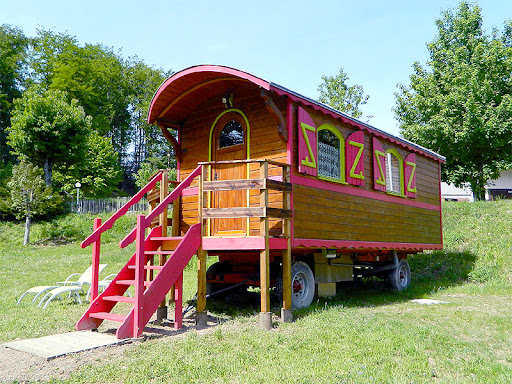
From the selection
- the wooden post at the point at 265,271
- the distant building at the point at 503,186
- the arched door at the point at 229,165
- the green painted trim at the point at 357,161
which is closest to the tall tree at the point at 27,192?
the arched door at the point at 229,165

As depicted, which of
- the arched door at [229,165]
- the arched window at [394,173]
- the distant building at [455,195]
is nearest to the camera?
the arched door at [229,165]

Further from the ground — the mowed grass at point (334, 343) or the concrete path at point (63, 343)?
the concrete path at point (63, 343)

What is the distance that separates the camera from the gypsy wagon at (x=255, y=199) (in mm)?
6684

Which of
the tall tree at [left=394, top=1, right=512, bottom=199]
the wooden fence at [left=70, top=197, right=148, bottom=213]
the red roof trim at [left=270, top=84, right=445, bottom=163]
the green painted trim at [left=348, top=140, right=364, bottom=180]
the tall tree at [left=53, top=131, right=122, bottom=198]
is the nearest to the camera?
the red roof trim at [left=270, top=84, right=445, bottom=163]

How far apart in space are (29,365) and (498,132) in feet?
78.8

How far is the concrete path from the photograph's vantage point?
513cm

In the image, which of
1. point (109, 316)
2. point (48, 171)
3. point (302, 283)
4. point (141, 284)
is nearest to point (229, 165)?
point (302, 283)

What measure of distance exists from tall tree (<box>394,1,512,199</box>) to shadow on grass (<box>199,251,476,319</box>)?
10.2m

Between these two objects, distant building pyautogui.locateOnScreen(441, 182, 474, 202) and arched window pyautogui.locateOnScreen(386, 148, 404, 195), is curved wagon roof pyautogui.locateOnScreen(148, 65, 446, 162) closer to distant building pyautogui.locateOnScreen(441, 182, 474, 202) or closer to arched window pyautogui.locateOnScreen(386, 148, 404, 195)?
arched window pyautogui.locateOnScreen(386, 148, 404, 195)

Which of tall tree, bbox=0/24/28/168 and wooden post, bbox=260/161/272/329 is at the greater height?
tall tree, bbox=0/24/28/168

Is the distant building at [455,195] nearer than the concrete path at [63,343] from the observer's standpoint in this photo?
No

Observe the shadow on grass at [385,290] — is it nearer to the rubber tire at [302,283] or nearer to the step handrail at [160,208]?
the rubber tire at [302,283]

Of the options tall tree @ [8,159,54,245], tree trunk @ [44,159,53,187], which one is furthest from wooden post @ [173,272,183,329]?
tree trunk @ [44,159,53,187]

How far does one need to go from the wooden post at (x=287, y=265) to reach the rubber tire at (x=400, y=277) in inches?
226
